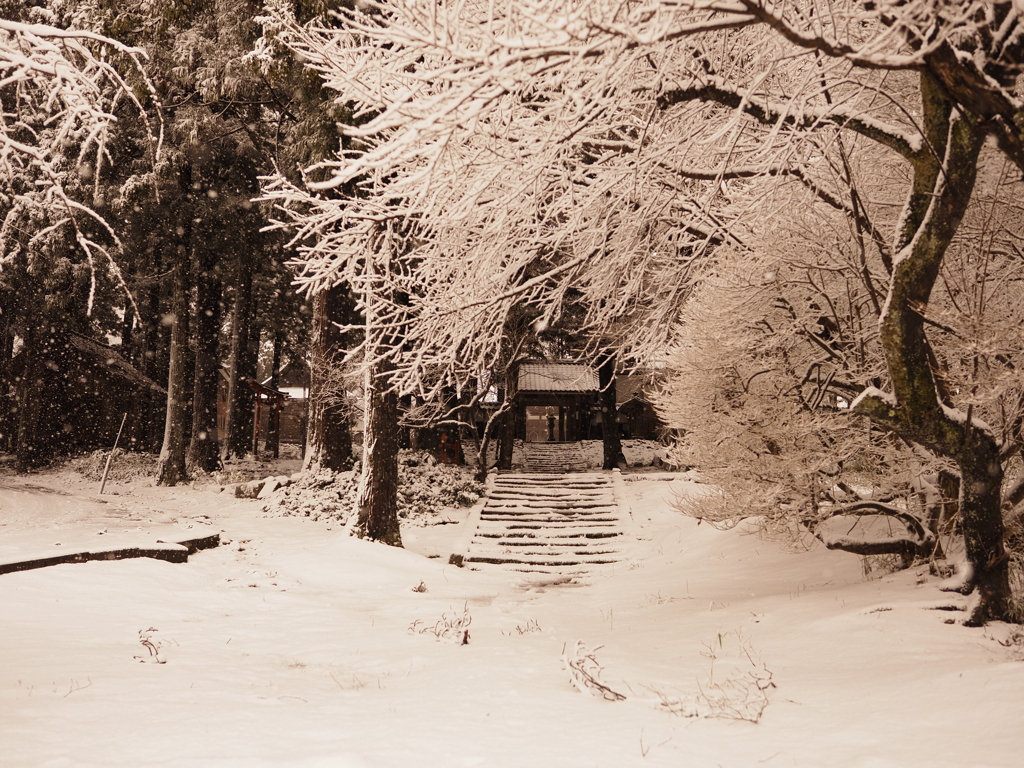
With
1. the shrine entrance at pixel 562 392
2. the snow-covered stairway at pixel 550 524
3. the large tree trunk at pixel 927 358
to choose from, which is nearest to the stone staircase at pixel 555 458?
the shrine entrance at pixel 562 392

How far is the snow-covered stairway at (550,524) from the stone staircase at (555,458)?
10.2 ft

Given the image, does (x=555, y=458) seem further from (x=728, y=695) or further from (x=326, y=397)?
(x=728, y=695)

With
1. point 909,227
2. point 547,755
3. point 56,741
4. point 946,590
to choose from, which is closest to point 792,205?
point 909,227

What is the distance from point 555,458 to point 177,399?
16.1 meters

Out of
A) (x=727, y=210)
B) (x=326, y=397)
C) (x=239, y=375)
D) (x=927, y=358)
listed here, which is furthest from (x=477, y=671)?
(x=239, y=375)

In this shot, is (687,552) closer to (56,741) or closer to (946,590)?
(946,590)

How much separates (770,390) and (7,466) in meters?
24.3

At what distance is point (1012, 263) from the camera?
20.6 ft

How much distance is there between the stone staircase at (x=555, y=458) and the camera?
25.4 m

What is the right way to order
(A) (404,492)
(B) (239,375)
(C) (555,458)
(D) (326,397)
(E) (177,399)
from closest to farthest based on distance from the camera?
(D) (326,397), (A) (404,492), (E) (177,399), (B) (239,375), (C) (555,458)

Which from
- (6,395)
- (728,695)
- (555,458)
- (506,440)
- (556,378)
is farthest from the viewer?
(556,378)

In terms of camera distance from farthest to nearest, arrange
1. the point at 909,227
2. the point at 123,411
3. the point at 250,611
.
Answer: the point at 123,411 → the point at 250,611 → the point at 909,227

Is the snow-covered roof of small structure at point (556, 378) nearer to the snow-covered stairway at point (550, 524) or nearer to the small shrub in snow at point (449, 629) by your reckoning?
the snow-covered stairway at point (550, 524)

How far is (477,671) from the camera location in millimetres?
4949
